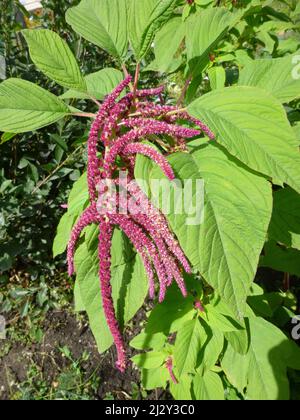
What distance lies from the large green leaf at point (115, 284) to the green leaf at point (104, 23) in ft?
1.51

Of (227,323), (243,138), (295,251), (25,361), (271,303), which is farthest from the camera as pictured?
(25,361)

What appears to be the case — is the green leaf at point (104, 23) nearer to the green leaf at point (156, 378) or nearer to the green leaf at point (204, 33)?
the green leaf at point (204, 33)

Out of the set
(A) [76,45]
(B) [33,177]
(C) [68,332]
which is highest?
(A) [76,45]

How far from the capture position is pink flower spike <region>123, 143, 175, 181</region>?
59 cm

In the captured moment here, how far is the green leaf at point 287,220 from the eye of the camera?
37.7 inches

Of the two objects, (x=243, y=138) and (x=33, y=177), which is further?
(x=33, y=177)

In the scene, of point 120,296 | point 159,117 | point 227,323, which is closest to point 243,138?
point 159,117

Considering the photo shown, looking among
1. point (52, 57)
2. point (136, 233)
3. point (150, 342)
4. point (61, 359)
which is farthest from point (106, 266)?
point (61, 359)

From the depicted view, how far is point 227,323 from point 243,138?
0.59 m

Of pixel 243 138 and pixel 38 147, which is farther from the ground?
pixel 38 147

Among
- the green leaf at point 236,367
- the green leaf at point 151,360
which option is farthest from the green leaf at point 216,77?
the green leaf at point 151,360

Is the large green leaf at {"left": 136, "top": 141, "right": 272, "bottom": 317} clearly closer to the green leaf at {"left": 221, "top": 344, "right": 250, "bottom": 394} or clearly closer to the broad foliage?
the broad foliage

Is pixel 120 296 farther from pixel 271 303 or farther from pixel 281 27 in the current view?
pixel 281 27

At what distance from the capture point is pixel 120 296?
84 centimetres
